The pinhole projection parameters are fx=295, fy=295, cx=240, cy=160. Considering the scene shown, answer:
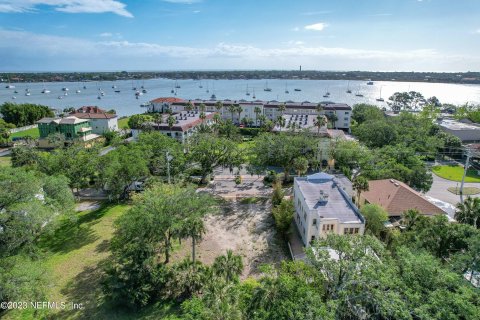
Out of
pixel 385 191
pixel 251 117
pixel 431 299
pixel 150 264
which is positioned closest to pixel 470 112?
pixel 251 117

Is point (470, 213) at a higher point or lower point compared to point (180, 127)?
lower

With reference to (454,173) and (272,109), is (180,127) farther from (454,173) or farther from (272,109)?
(454,173)

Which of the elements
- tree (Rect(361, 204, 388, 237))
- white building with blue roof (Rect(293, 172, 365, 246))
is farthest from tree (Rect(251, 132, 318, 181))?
tree (Rect(361, 204, 388, 237))

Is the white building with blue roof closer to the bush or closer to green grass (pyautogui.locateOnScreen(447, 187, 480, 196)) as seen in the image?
green grass (pyautogui.locateOnScreen(447, 187, 480, 196))

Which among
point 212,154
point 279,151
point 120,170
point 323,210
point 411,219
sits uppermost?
point 279,151

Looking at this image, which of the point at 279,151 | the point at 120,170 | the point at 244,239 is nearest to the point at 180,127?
the point at 279,151

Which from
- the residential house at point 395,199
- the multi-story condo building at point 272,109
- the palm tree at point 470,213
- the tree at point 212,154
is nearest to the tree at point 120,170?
the tree at point 212,154

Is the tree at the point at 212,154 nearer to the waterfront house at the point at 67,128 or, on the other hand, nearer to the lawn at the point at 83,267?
the lawn at the point at 83,267
